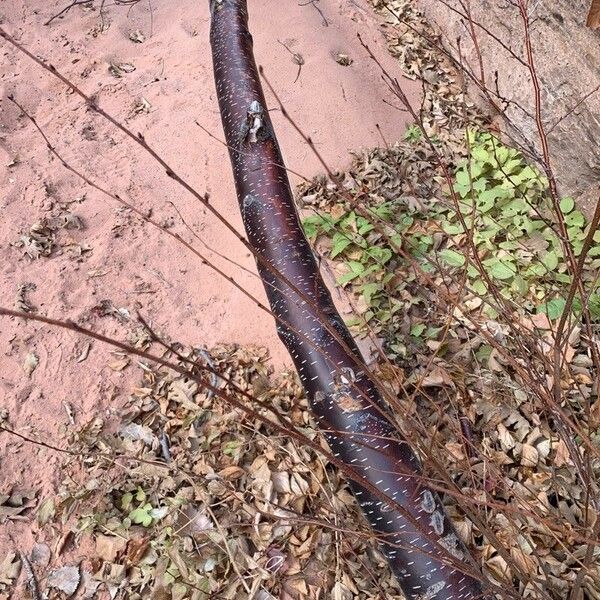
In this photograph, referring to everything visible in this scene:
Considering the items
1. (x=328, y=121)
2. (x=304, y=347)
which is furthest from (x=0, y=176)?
(x=304, y=347)

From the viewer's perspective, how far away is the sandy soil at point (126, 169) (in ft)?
10.5

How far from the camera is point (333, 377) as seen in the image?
1.96 meters

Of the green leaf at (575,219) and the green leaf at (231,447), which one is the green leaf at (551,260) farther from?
the green leaf at (231,447)

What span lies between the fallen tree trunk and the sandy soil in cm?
106

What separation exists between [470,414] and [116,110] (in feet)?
13.2

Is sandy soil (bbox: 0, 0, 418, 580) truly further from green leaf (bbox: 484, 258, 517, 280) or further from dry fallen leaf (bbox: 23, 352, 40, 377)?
green leaf (bbox: 484, 258, 517, 280)

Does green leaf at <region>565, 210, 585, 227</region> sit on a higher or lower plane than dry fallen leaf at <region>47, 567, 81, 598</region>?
higher

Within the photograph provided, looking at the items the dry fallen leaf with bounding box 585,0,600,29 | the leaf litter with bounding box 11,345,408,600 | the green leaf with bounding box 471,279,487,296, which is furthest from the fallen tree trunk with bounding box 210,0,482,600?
the dry fallen leaf with bounding box 585,0,600,29

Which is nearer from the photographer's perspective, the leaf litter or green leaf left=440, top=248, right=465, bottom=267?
the leaf litter

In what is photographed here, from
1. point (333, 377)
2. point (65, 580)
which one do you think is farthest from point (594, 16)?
point (65, 580)

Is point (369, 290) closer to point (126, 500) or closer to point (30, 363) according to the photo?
point (126, 500)

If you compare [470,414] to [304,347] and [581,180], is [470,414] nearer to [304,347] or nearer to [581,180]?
[304,347]

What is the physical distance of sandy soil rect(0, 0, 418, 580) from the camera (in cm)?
320

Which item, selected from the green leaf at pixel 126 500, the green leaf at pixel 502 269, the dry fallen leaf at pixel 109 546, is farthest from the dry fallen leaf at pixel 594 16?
the dry fallen leaf at pixel 109 546
